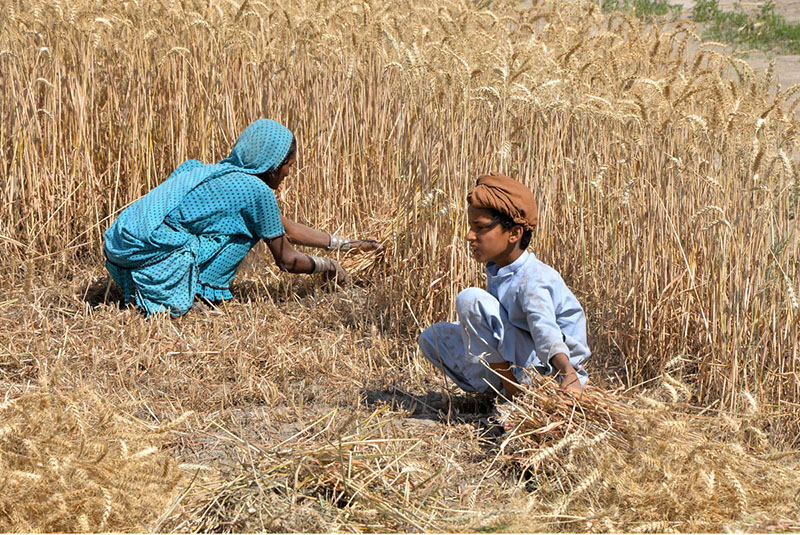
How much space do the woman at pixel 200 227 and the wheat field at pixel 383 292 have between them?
14 cm

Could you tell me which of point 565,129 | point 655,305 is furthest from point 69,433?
point 565,129

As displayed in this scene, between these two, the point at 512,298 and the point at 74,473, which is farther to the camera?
the point at 512,298

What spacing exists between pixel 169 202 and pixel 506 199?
142 centimetres

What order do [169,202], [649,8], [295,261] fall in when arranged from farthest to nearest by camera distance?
[649,8] < [295,261] < [169,202]

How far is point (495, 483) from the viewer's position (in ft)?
7.06

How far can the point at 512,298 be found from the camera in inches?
90.8

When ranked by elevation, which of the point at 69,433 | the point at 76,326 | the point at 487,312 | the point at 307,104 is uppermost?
the point at 307,104

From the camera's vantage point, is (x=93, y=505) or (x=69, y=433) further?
(x=69, y=433)

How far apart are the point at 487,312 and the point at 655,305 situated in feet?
2.29

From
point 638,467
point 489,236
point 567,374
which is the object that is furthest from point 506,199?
point 638,467

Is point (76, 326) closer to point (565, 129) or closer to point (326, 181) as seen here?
point (326, 181)

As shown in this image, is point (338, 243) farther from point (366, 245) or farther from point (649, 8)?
point (649, 8)

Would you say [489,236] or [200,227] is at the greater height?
[489,236]

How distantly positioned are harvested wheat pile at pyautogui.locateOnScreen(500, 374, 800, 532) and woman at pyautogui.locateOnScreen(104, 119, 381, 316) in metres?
1.38
